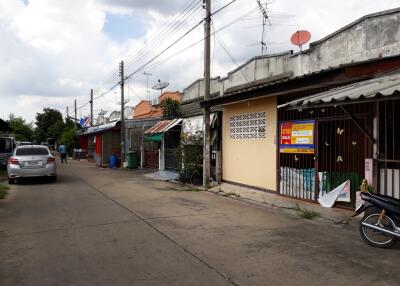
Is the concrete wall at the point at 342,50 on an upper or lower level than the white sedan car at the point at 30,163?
upper

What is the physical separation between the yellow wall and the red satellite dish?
4.60 m

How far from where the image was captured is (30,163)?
17516 millimetres

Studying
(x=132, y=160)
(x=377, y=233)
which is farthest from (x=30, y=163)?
(x=377, y=233)

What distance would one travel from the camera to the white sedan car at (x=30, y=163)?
17422 mm

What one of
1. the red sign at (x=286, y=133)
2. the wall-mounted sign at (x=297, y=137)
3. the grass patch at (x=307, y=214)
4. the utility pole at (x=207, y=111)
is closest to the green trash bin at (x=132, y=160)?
the utility pole at (x=207, y=111)

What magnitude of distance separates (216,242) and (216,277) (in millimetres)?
1876

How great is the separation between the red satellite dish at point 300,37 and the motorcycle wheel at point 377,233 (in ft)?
39.2

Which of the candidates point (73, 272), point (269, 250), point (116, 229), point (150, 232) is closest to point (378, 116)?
point (269, 250)

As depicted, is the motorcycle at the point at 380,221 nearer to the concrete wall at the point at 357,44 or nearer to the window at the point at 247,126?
the window at the point at 247,126

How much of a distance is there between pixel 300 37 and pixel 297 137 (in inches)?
294

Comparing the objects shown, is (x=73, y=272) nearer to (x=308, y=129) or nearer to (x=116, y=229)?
(x=116, y=229)

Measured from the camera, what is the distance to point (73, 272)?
225 inches

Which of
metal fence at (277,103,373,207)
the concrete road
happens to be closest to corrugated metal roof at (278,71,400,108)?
metal fence at (277,103,373,207)

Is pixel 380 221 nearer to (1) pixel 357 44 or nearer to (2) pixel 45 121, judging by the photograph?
(1) pixel 357 44
